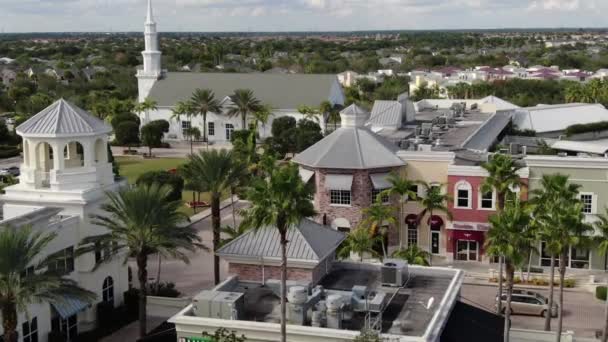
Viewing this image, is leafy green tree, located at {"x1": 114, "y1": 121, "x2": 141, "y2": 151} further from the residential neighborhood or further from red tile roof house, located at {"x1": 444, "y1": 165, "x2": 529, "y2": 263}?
red tile roof house, located at {"x1": 444, "y1": 165, "x2": 529, "y2": 263}

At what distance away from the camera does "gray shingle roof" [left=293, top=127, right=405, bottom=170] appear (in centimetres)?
4847

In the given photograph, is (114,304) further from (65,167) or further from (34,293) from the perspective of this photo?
(34,293)

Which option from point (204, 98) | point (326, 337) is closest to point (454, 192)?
point (326, 337)

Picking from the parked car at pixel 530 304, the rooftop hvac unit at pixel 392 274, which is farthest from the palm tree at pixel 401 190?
the rooftop hvac unit at pixel 392 274

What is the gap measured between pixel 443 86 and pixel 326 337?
11164cm

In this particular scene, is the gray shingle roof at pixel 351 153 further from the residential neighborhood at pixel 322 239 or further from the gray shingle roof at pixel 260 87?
the gray shingle roof at pixel 260 87

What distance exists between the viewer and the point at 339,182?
4853 cm

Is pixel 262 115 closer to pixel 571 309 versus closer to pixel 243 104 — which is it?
pixel 243 104

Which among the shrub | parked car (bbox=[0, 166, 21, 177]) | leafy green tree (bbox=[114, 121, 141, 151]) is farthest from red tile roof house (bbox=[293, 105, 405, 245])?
leafy green tree (bbox=[114, 121, 141, 151])

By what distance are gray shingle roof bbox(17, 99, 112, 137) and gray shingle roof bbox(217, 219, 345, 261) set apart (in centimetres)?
935

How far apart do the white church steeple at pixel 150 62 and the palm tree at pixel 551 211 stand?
7535 centimetres

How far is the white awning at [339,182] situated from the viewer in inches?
1901

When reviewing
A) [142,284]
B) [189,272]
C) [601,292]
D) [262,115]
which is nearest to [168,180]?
[189,272]

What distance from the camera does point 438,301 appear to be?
1136 inches
